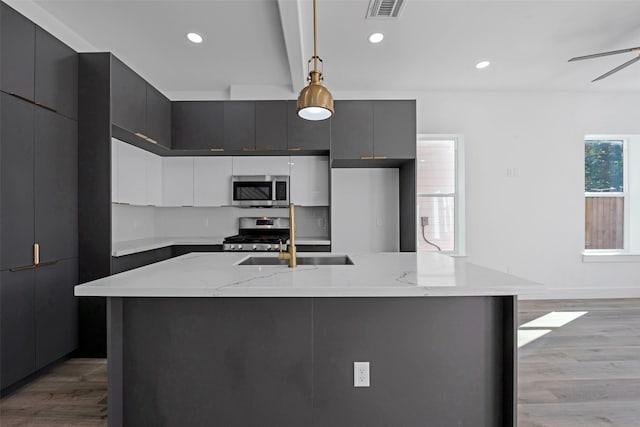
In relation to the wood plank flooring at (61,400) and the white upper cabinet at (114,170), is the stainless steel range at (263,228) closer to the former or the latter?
the white upper cabinet at (114,170)

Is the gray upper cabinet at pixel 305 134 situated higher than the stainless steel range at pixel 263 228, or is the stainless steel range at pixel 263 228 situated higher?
the gray upper cabinet at pixel 305 134

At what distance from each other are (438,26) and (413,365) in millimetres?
2865

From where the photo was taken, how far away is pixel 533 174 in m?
4.90

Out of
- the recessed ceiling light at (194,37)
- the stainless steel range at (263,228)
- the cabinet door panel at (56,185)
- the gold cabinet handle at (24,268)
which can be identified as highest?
the recessed ceiling light at (194,37)

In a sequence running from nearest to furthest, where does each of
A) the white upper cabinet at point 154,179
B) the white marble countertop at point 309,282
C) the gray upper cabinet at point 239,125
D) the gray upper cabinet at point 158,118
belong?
the white marble countertop at point 309,282 → the gray upper cabinet at point 158,118 → the white upper cabinet at point 154,179 → the gray upper cabinet at point 239,125

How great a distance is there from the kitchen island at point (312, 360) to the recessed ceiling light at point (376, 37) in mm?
2541

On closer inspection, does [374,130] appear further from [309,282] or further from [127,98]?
[309,282]

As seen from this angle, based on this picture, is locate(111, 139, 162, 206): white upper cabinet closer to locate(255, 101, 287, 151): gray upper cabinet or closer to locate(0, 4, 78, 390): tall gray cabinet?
locate(0, 4, 78, 390): tall gray cabinet

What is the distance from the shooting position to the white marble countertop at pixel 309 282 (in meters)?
1.49

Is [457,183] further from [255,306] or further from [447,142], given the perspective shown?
[255,306]

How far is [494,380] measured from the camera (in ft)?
5.56

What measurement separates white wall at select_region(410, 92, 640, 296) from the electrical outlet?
144 inches

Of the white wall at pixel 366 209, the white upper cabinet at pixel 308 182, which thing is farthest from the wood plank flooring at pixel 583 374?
the white upper cabinet at pixel 308 182

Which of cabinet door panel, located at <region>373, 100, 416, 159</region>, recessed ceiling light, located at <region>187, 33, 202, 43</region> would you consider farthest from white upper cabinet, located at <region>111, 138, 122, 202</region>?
cabinet door panel, located at <region>373, 100, 416, 159</region>
